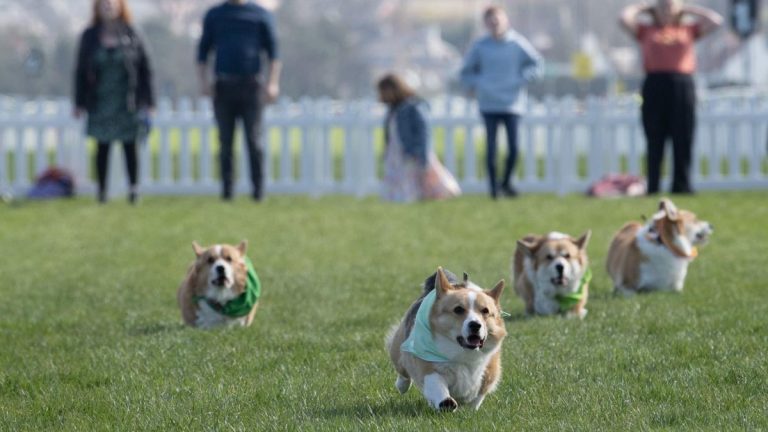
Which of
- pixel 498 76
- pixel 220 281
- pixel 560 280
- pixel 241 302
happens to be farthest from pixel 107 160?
pixel 560 280

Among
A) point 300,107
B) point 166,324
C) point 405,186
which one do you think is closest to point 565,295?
point 166,324

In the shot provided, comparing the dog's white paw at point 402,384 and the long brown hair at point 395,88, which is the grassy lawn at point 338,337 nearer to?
the dog's white paw at point 402,384

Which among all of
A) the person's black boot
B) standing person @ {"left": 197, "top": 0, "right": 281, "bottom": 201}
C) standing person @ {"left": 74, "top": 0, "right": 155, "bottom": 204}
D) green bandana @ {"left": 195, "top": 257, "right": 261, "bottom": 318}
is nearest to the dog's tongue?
green bandana @ {"left": 195, "top": 257, "right": 261, "bottom": 318}

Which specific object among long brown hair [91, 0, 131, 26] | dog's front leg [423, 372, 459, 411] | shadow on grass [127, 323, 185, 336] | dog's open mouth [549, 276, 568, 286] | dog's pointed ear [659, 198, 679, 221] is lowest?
shadow on grass [127, 323, 185, 336]

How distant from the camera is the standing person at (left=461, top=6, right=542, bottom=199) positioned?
17.9 metres

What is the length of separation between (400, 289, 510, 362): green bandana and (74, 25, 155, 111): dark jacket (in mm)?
11224

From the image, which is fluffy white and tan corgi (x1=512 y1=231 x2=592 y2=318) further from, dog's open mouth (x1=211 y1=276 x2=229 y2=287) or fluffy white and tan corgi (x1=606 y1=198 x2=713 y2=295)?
dog's open mouth (x1=211 y1=276 x2=229 y2=287)

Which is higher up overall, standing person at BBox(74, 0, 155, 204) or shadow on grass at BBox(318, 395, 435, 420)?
standing person at BBox(74, 0, 155, 204)

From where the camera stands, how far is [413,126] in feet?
59.9

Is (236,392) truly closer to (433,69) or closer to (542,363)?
(542,363)

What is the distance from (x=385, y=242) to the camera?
14117mm

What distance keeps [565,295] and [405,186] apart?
9459 mm

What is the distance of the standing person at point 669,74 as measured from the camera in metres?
17.3

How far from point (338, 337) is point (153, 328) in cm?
121
